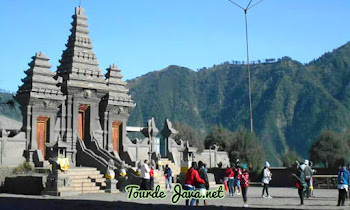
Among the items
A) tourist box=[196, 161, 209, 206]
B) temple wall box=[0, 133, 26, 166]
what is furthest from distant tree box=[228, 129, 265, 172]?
tourist box=[196, 161, 209, 206]

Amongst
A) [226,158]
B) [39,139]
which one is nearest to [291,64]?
[226,158]

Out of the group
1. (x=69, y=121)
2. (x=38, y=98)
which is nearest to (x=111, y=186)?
(x=69, y=121)

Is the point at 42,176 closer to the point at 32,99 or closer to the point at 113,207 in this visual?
the point at 32,99

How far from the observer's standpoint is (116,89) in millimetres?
42031

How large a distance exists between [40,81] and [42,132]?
11.7 feet

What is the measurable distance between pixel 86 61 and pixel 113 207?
86.4 feet

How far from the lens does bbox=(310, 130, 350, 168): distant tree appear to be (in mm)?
60469

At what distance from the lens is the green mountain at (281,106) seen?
15200 centimetres

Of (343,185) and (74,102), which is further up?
(74,102)

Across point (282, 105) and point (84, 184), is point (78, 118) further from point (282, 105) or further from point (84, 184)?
point (282, 105)

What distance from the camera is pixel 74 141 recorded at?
35938mm

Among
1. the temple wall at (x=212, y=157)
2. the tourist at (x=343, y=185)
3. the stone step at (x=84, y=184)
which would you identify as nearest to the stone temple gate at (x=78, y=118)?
the stone step at (x=84, y=184)

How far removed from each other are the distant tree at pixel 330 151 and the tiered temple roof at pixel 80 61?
108 ft

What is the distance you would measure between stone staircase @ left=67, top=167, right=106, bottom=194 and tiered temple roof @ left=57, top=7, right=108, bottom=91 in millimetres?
7872
